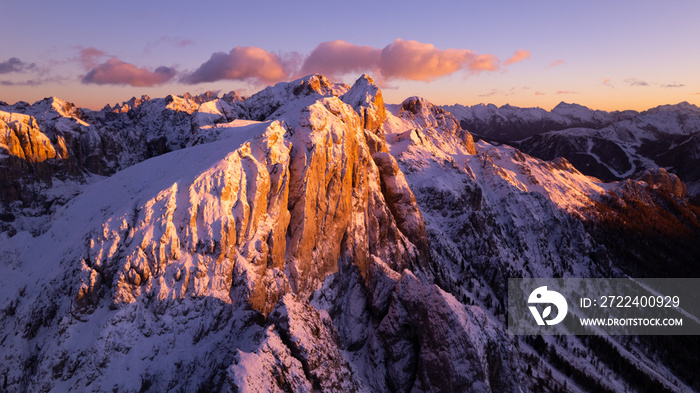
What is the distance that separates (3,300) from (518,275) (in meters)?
153

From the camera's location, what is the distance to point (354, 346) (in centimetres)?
7050

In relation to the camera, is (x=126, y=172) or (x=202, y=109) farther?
(x=202, y=109)

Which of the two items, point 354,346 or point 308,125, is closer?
point 354,346

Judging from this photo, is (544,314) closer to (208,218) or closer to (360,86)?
(360,86)

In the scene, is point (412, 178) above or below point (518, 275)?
above

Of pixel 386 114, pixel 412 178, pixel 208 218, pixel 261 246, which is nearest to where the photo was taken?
pixel 208 218

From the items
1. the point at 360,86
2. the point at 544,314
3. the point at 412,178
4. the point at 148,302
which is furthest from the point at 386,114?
the point at 148,302

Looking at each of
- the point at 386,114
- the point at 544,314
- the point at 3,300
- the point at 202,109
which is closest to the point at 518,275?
the point at 544,314

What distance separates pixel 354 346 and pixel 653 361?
131 metres

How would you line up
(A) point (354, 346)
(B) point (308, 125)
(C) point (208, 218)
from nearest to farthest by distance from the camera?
(C) point (208, 218), (A) point (354, 346), (B) point (308, 125)

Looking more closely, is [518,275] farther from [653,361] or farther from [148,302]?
[148,302]

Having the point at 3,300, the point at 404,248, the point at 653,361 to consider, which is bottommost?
the point at 653,361

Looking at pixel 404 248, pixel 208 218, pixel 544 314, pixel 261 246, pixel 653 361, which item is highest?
pixel 208 218

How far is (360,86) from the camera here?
178625mm
